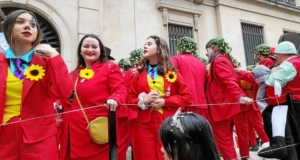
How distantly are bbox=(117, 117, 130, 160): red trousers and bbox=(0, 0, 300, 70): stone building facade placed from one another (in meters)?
5.04

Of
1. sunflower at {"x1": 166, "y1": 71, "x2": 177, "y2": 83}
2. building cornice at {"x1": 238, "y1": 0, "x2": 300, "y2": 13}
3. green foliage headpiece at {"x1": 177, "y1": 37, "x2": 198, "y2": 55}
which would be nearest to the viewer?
sunflower at {"x1": 166, "y1": 71, "x2": 177, "y2": 83}

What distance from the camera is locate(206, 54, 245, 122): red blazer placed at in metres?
4.37

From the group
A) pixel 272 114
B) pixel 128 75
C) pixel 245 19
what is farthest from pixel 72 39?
pixel 245 19

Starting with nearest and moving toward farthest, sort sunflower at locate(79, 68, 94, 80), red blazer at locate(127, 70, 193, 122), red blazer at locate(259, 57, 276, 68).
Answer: sunflower at locate(79, 68, 94, 80), red blazer at locate(127, 70, 193, 122), red blazer at locate(259, 57, 276, 68)

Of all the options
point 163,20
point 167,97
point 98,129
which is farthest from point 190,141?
point 163,20

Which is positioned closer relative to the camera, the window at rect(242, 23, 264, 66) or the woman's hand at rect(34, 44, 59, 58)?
the woman's hand at rect(34, 44, 59, 58)

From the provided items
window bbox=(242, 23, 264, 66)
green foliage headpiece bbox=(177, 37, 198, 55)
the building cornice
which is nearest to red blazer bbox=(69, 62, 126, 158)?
green foliage headpiece bbox=(177, 37, 198, 55)

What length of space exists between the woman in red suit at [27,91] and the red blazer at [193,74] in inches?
101

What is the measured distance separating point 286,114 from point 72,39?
21.7ft

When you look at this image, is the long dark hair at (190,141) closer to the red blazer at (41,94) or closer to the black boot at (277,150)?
the red blazer at (41,94)

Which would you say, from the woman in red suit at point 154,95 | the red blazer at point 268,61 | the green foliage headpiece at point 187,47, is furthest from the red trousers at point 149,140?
the red blazer at point 268,61

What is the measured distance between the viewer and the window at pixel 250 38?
13.4m

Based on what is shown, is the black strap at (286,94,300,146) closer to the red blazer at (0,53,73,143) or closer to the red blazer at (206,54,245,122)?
the red blazer at (206,54,245,122)

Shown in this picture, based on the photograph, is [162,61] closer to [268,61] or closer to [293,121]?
[293,121]
